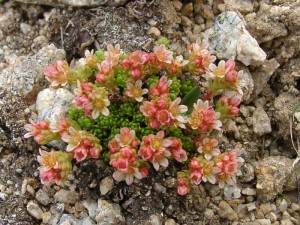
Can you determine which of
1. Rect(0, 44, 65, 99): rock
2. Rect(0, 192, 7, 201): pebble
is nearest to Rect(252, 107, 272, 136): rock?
Rect(0, 44, 65, 99): rock

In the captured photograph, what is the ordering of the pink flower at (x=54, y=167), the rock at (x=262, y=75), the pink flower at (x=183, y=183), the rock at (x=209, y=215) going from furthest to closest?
the rock at (x=262, y=75) → the rock at (x=209, y=215) → the pink flower at (x=183, y=183) → the pink flower at (x=54, y=167)

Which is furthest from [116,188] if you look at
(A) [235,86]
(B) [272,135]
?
(B) [272,135]

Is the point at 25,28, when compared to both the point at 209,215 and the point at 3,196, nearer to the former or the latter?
the point at 3,196

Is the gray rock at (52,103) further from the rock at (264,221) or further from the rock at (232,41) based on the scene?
the rock at (264,221)

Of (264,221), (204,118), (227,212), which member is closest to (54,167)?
(204,118)

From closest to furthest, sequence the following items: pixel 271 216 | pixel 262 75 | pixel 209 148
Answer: pixel 209 148
pixel 271 216
pixel 262 75

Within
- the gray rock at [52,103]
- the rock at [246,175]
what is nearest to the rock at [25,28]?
the gray rock at [52,103]
